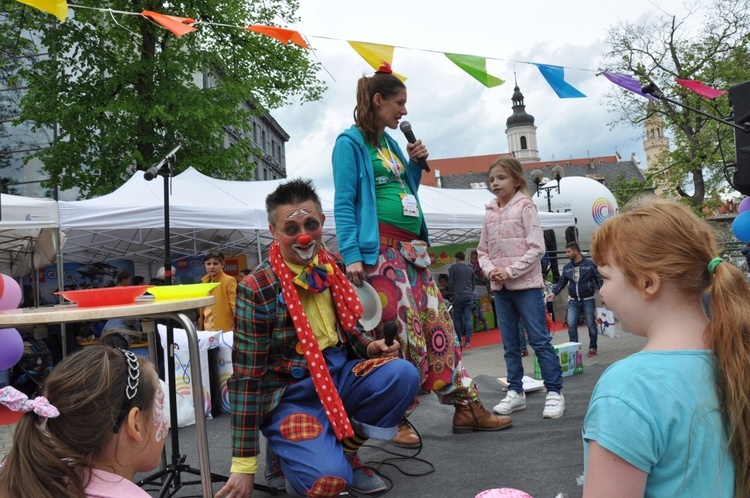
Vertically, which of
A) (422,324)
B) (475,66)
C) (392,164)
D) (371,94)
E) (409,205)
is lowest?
(422,324)

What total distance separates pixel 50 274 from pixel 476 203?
8108mm

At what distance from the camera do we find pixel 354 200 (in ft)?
9.75

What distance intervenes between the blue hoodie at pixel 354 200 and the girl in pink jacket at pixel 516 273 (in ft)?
3.53

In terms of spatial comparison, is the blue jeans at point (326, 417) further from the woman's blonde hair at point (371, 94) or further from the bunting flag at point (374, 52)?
the bunting flag at point (374, 52)

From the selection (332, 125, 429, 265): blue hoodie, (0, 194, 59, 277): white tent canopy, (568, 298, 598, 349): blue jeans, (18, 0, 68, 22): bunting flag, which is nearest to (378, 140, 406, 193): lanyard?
(332, 125, 429, 265): blue hoodie

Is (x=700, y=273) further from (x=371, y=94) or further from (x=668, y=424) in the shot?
(x=371, y=94)

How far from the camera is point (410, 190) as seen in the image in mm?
3199

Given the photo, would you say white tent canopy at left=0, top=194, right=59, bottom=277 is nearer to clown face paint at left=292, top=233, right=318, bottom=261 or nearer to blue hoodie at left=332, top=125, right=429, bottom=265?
blue hoodie at left=332, top=125, right=429, bottom=265

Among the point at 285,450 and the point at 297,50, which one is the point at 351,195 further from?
the point at 297,50

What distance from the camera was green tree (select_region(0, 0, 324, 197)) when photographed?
13.5 m

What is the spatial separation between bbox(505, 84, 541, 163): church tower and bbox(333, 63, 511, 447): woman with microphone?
8383cm

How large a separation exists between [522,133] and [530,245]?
85083 millimetres

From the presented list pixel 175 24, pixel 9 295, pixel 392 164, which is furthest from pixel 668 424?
pixel 175 24

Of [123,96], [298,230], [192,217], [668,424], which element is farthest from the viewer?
[123,96]
